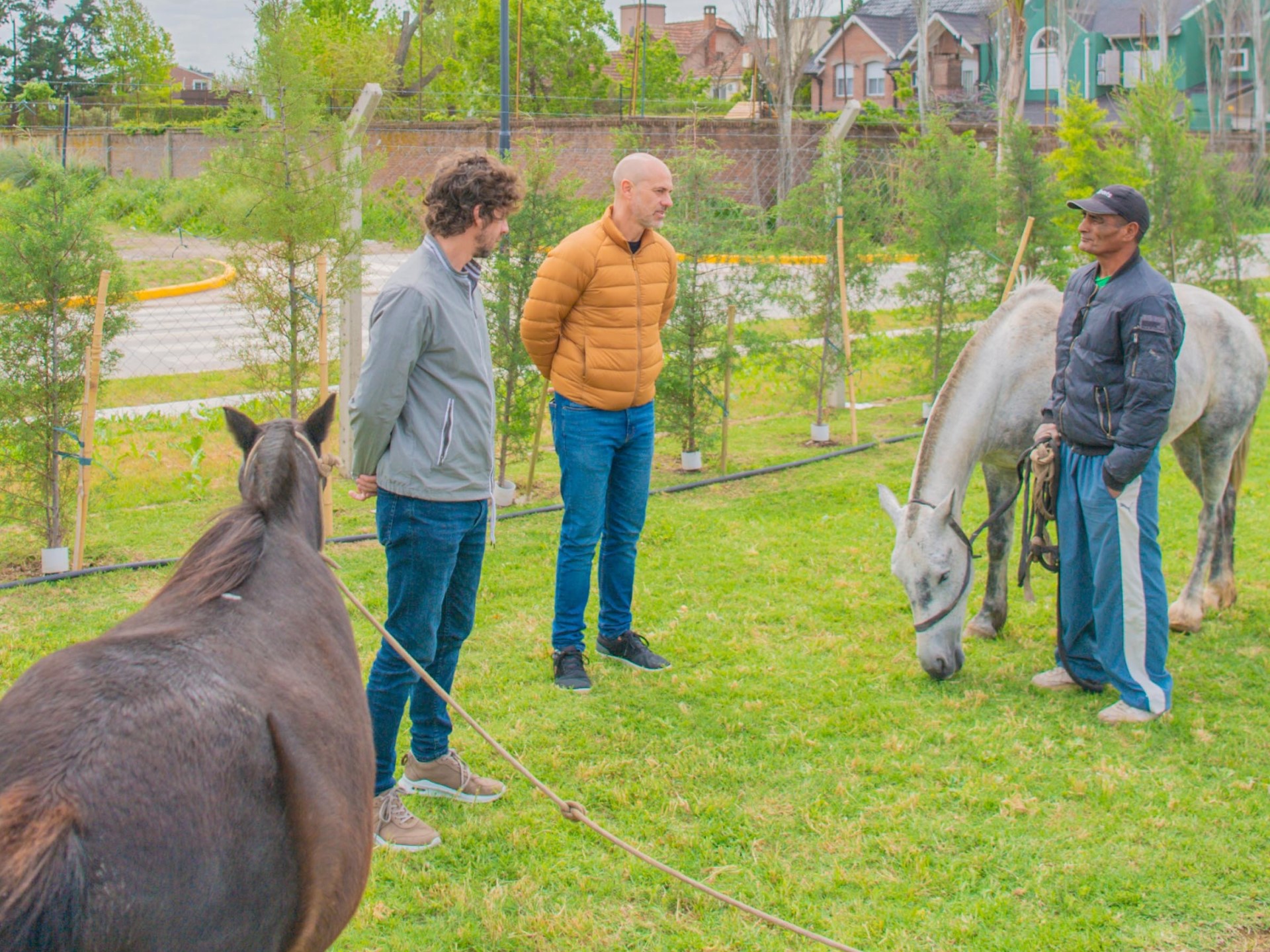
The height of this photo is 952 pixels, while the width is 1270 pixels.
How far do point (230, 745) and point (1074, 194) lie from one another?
47.3ft

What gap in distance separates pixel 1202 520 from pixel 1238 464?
1.55ft

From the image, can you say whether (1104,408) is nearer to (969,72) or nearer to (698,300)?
(698,300)

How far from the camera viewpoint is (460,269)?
12.4 feet

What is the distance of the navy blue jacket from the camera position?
4508 millimetres

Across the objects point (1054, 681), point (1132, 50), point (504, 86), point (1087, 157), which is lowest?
point (1054, 681)

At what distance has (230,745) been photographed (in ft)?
6.40

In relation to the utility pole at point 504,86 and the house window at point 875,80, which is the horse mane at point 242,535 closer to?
the utility pole at point 504,86

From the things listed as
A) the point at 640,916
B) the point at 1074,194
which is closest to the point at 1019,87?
the point at 1074,194

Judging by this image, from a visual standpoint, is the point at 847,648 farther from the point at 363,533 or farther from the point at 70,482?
the point at 70,482

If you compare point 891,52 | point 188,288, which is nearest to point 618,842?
point 188,288

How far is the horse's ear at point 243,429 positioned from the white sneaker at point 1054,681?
3871 millimetres

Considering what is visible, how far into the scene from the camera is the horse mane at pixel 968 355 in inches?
208

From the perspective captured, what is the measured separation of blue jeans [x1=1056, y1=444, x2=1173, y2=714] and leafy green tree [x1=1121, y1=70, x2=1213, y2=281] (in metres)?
7.92

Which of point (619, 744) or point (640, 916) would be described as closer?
point (640, 916)
